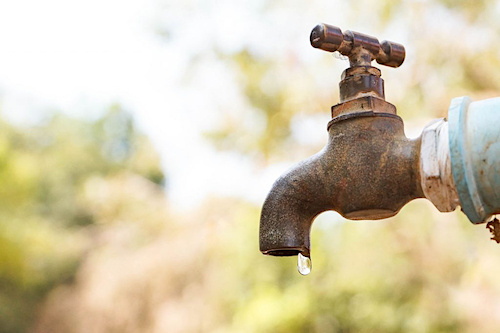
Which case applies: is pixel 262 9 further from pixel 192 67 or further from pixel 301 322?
pixel 301 322

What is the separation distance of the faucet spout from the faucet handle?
0.08m

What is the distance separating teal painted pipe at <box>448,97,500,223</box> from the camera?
668 millimetres

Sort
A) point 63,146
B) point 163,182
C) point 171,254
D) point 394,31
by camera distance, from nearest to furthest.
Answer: point 394,31
point 171,254
point 163,182
point 63,146

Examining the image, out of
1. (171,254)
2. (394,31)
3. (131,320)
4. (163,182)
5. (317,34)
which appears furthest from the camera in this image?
(163,182)

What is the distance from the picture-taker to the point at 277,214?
0.86 m

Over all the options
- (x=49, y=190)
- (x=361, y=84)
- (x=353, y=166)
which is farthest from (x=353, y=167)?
(x=49, y=190)

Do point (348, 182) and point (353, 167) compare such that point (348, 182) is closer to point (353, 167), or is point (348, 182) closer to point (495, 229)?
point (353, 167)

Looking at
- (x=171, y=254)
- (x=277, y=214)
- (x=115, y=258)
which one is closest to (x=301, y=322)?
(x=171, y=254)

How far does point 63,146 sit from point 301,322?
8.99m

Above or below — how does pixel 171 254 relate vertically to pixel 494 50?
below

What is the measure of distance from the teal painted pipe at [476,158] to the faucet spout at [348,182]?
0.31ft

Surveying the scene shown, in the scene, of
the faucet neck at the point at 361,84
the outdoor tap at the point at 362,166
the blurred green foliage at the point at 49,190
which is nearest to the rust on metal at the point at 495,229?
the outdoor tap at the point at 362,166

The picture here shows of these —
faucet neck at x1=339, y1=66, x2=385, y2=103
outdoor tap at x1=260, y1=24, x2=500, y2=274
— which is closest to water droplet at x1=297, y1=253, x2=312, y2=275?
outdoor tap at x1=260, y1=24, x2=500, y2=274

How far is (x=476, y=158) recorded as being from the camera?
671 millimetres
